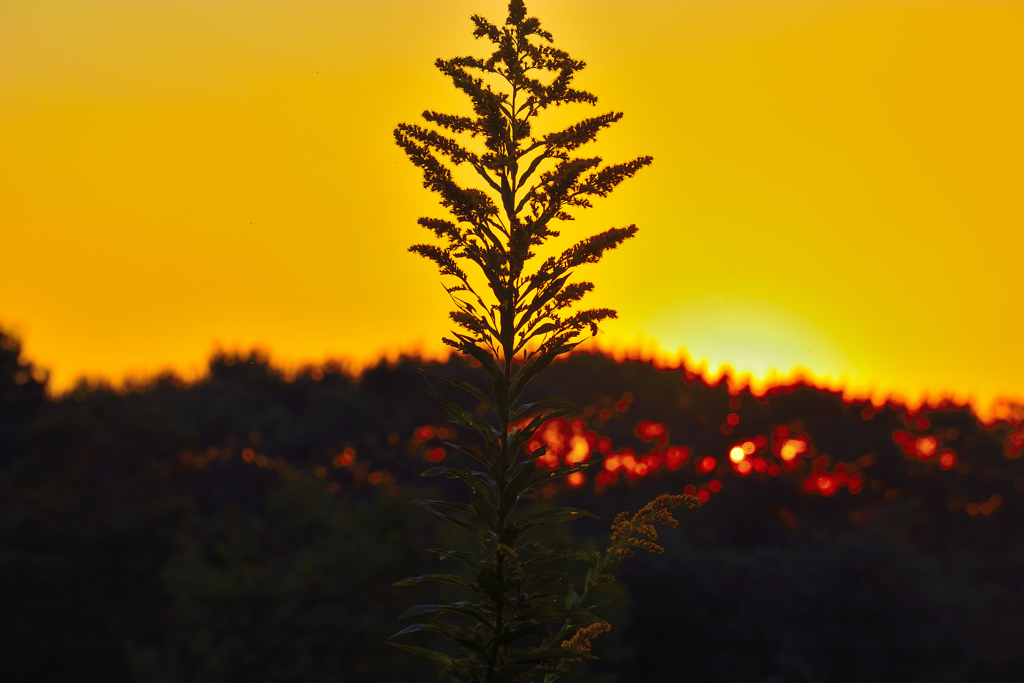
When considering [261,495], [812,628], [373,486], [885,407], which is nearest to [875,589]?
[812,628]

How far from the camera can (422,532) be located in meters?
43.2

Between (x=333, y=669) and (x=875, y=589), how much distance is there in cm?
2615

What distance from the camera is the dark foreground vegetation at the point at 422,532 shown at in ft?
134

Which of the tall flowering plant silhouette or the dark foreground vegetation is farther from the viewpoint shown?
the dark foreground vegetation

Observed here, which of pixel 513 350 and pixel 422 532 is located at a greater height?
pixel 513 350

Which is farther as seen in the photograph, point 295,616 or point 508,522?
point 295,616

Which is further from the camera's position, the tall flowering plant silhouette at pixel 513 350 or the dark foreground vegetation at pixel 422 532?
the dark foreground vegetation at pixel 422 532

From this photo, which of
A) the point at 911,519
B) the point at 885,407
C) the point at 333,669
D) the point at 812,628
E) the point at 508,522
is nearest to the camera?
the point at 508,522

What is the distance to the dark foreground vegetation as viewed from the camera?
40.9 metres

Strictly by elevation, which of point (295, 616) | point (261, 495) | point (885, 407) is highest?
point (885, 407)

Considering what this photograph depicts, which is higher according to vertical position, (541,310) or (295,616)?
(541,310)

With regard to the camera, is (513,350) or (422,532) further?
(422,532)

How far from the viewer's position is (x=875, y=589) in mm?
48875

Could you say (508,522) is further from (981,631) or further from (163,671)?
(981,631)
